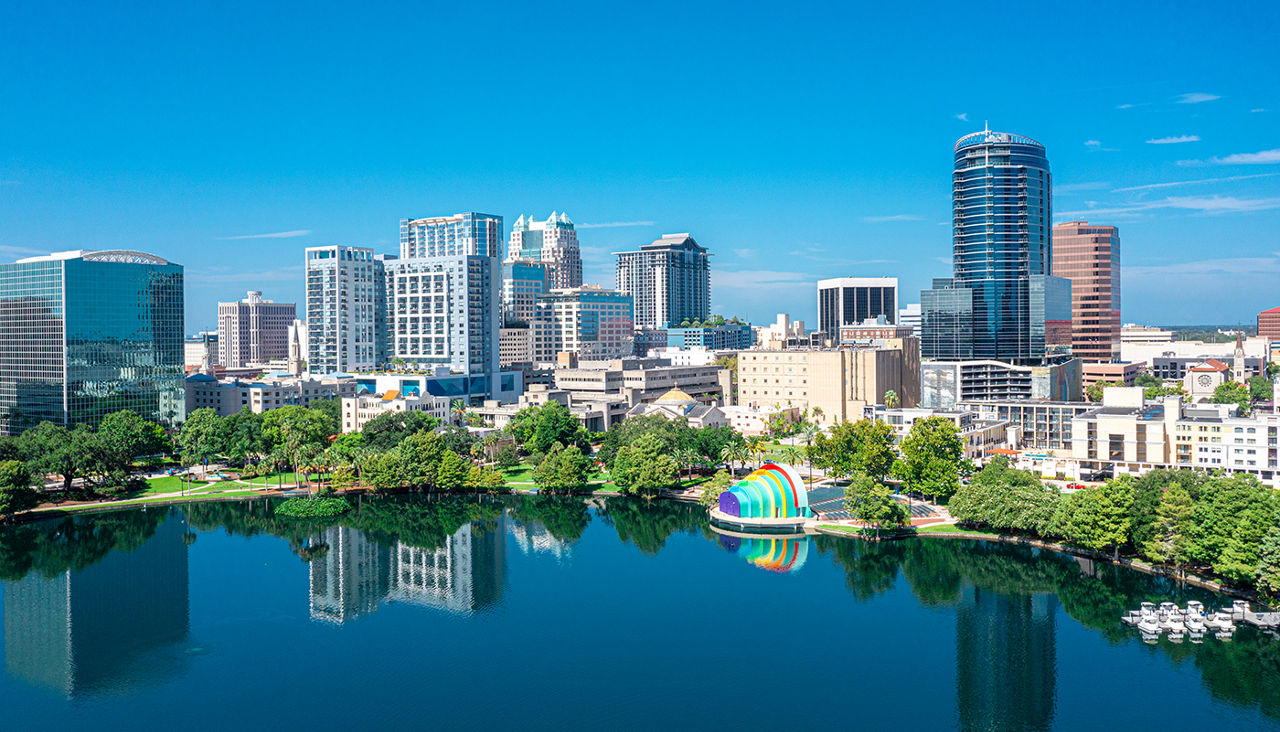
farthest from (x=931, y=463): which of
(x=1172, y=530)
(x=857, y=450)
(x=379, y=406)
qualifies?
(x=379, y=406)

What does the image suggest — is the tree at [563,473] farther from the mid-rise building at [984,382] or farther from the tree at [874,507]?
the mid-rise building at [984,382]

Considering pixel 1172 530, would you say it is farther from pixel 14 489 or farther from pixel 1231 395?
pixel 1231 395

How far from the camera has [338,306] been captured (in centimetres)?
11988

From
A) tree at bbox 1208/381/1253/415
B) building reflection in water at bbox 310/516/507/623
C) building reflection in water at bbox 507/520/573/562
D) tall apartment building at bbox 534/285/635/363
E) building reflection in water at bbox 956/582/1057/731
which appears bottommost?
building reflection in water at bbox 956/582/1057/731

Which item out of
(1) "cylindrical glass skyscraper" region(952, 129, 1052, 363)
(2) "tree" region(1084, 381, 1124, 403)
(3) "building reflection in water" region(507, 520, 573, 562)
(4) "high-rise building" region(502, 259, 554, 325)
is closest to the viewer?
(3) "building reflection in water" region(507, 520, 573, 562)

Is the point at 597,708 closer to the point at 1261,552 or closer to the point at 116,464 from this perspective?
the point at 1261,552

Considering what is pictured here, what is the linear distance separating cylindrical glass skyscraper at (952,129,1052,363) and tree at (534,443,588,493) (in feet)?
187

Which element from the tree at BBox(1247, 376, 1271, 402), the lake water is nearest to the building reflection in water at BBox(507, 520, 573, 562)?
the lake water

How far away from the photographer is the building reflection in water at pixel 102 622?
3475 centimetres

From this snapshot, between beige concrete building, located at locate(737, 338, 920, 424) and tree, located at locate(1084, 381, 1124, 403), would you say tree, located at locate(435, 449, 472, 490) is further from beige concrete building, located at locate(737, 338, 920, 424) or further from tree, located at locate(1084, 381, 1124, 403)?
tree, located at locate(1084, 381, 1124, 403)

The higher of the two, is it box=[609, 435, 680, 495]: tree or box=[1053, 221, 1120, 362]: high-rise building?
box=[1053, 221, 1120, 362]: high-rise building

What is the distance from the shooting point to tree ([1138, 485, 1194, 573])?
42156mm

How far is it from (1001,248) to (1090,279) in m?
32.9

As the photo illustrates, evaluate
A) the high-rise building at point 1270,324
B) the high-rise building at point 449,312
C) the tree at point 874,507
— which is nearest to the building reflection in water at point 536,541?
the tree at point 874,507
